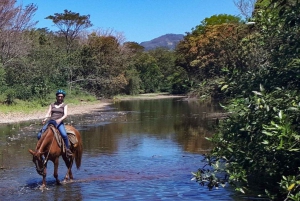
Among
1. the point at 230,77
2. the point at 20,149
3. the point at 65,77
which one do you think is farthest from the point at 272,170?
the point at 65,77

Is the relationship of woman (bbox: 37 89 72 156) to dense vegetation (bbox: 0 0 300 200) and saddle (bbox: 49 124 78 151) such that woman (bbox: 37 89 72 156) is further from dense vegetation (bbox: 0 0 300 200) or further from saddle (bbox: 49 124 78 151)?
dense vegetation (bbox: 0 0 300 200)

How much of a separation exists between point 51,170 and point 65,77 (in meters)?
35.6

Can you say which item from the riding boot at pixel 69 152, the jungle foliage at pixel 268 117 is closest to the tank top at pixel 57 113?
the riding boot at pixel 69 152

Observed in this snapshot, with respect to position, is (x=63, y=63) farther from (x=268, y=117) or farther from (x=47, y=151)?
(x=268, y=117)

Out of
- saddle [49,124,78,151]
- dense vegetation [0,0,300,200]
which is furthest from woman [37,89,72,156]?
dense vegetation [0,0,300,200]

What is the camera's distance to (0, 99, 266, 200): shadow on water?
10.5 meters

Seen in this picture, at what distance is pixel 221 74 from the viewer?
2608 centimetres

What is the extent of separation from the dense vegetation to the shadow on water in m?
1.26

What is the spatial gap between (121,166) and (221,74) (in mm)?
13245

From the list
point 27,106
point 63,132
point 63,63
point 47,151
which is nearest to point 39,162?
point 47,151

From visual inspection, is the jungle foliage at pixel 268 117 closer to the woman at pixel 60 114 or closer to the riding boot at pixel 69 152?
the woman at pixel 60 114

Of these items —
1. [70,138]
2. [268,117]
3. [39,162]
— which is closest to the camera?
[268,117]

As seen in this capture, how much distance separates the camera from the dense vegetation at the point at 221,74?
6.17 meters

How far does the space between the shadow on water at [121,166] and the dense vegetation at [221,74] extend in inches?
49.8
